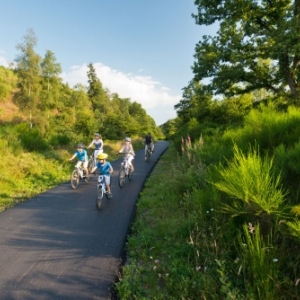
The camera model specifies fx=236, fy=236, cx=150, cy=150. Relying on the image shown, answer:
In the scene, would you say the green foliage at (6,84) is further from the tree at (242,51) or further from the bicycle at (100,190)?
the bicycle at (100,190)

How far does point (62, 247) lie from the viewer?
15.1 ft

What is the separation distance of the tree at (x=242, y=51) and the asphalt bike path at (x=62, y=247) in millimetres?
9848

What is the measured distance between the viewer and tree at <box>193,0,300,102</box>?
500 inches

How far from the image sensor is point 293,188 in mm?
3211

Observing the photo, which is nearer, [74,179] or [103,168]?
[103,168]

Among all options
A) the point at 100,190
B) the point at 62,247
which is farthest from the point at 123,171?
the point at 62,247

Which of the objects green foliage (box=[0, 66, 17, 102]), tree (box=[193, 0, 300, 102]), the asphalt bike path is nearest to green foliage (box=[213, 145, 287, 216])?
the asphalt bike path

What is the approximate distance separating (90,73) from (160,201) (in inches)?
2319

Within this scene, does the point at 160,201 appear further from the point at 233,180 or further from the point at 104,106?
the point at 104,106

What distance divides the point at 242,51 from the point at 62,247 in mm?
13938

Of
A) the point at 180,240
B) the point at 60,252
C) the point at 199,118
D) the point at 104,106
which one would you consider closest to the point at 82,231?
the point at 60,252

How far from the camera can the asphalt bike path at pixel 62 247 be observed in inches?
134

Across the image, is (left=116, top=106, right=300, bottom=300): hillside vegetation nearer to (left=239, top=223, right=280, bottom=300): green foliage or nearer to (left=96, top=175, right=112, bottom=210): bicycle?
(left=239, top=223, right=280, bottom=300): green foliage

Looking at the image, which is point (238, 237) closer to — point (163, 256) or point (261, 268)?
point (261, 268)
